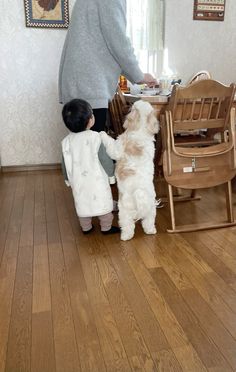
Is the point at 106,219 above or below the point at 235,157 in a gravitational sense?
below

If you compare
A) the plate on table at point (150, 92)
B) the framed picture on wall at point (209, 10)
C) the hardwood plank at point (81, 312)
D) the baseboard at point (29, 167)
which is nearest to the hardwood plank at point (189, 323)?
the hardwood plank at point (81, 312)

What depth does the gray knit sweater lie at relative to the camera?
185 centimetres

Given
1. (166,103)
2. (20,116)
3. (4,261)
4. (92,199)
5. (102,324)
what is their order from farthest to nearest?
(20,116)
(166,103)
(92,199)
(4,261)
(102,324)

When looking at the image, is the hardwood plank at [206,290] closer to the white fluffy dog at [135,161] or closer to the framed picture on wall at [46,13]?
the white fluffy dog at [135,161]

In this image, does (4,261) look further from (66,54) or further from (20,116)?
(20,116)

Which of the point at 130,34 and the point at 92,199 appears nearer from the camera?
the point at 92,199

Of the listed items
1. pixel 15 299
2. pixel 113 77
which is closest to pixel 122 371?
pixel 15 299

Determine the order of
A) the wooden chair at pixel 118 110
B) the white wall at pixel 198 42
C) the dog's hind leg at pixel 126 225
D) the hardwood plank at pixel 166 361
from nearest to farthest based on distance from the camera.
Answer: the hardwood plank at pixel 166 361 < the dog's hind leg at pixel 126 225 < the wooden chair at pixel 118 110 < the white wall at pixel 198 42

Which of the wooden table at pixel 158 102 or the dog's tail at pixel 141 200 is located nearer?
the dog's tail at pixel 141 200

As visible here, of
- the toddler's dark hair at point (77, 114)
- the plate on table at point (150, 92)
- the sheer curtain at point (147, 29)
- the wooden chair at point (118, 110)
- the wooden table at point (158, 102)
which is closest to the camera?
the toddler's dark hair at point (77, 114)

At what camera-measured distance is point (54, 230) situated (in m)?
2.04

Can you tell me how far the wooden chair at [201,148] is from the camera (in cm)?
188

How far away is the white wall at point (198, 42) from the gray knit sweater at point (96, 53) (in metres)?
1.77

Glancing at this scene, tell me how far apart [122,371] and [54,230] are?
113 cm
